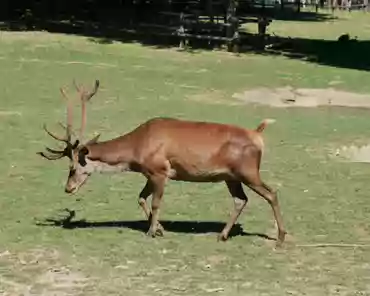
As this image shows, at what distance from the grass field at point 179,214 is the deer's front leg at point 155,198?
101 mm

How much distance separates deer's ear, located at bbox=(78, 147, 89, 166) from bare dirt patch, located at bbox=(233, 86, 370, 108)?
36.9ft

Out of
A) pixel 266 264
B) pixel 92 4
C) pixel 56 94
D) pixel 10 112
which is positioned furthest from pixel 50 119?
pixel 92 4

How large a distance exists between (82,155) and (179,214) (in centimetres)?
165

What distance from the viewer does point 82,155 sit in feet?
26.8

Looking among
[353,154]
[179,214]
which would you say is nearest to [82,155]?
[179,214]

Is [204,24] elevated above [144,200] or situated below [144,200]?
below

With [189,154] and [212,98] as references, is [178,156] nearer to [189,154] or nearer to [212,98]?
[189,154]

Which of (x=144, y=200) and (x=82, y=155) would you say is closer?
(x=82, y=155)

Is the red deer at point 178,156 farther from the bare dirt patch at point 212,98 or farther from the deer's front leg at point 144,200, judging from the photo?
the bare dirt patch at point 212,98

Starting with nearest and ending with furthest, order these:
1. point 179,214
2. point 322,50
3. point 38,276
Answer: point 38,276 → point 179,214 → point 322,50

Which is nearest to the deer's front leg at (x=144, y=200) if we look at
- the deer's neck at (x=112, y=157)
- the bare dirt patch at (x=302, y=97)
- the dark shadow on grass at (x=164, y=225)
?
→ the dark shadow on grass at (x=164, y=225)

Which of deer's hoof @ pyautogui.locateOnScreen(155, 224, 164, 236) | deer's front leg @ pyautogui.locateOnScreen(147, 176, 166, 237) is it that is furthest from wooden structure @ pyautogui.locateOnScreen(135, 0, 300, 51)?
deer's front leg @ pyautogui.locateOnScreen(147, 176, 166, 237)

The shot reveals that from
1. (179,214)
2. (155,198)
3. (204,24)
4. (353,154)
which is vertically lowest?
(204,24)

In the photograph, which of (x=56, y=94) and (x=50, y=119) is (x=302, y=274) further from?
(x=56, y=94)
